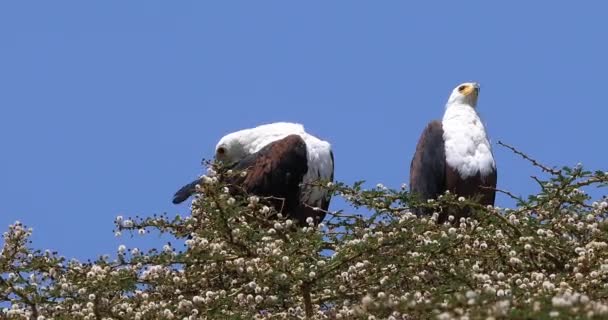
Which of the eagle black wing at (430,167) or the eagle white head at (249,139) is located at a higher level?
the eagle white head at (249,139)

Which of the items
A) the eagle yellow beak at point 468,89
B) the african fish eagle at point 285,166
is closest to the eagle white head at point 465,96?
the eagle yellow beak at point 468,89

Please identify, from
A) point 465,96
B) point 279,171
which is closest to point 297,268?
point 279,171

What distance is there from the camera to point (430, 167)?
951 cm

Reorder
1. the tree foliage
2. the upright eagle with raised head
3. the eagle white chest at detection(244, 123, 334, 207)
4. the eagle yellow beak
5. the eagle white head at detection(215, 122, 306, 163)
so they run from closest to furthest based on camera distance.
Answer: the tree foliage, the upright eagle with raised head, the eagle white chest at detection(244, 123, 334, 207), the eagle white head at detection(215, 122, 306, 163), the eagle yellow beak

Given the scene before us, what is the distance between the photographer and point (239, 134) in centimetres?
1020

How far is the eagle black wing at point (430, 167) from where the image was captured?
372 inches

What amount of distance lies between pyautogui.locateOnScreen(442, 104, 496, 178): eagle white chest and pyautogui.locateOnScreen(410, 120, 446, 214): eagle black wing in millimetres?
56

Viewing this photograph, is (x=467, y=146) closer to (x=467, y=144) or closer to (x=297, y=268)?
(x=467, y=144)

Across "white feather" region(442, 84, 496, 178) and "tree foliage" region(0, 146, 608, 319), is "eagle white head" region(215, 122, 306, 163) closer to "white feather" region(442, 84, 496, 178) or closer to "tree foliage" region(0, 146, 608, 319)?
"white feather" region(442, 84, 496, 178)

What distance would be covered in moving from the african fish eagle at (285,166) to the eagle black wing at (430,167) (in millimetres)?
658

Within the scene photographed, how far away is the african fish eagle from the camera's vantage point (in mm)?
9469

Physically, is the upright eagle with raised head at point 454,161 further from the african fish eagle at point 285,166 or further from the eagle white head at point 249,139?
the eagle white head at point 249,139

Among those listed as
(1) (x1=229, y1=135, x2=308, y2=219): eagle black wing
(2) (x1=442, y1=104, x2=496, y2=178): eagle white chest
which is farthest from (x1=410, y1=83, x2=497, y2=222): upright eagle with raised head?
(1) (x1=229, y1=135, x2=308, y2=219): eagle black wing

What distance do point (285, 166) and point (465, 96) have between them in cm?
167
